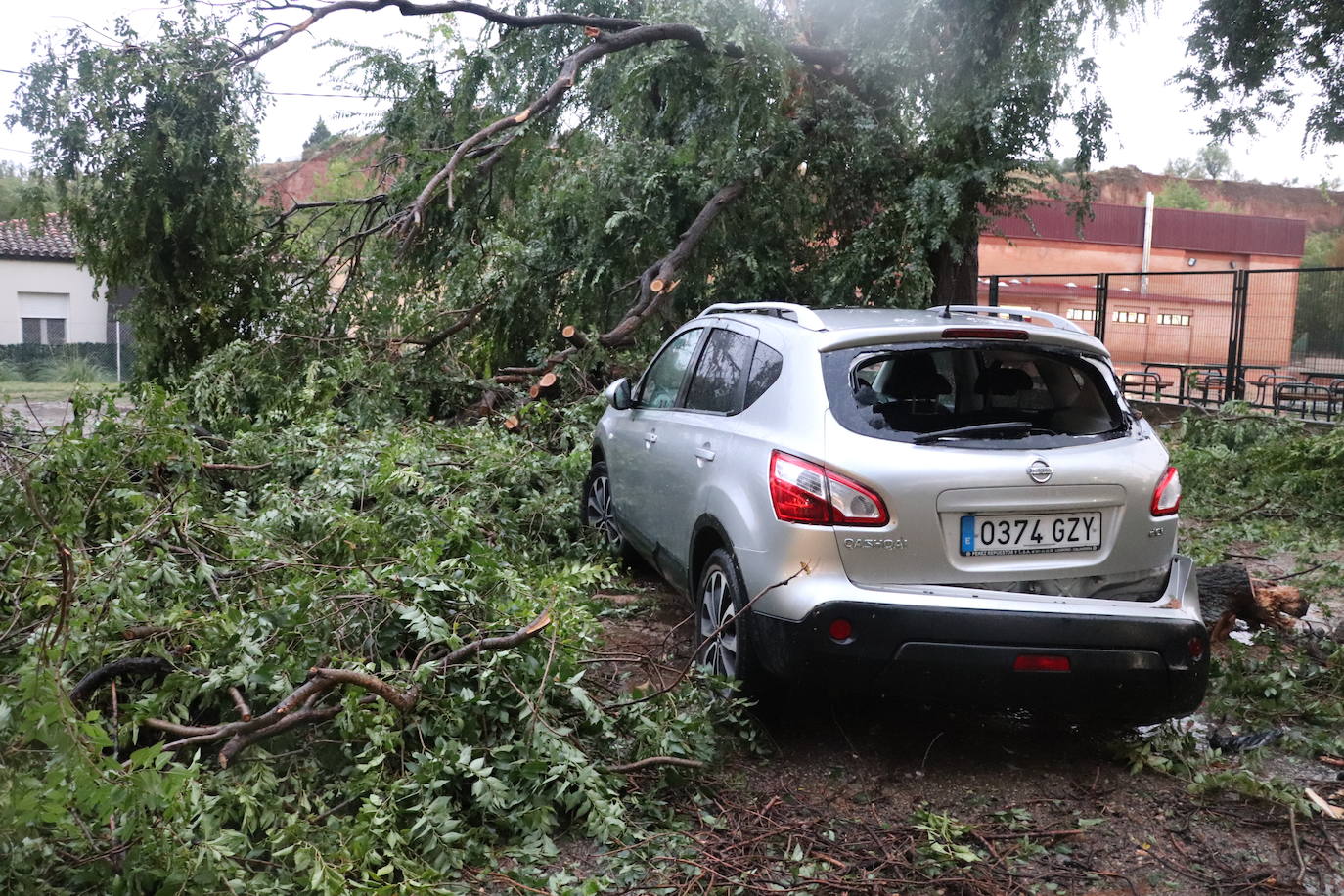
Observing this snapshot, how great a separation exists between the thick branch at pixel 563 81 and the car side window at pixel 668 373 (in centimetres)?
444

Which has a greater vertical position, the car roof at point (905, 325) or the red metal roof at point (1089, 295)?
the red metal roof at point (1089, 295)

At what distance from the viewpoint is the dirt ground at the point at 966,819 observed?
3.37 meters

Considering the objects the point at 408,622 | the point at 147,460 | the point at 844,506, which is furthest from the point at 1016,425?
the point at 147,460

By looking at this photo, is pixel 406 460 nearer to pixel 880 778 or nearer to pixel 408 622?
pixel 408 622

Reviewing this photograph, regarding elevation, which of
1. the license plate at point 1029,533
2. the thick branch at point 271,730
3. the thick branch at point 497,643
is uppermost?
the license plate at point 1029,533

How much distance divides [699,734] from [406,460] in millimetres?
3660

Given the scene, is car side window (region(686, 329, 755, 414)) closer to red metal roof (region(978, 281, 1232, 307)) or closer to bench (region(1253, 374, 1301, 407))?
bench (region(1253, 374, 1301, 407))

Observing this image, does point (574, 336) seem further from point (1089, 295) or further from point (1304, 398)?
point (1089, 295)

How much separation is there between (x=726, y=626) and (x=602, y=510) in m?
2.83

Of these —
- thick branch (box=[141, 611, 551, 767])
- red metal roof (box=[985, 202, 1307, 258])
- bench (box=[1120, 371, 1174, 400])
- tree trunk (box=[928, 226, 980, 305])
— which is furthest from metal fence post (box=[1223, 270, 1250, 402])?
red metal roof (box=[985, 202, 1307, 258])

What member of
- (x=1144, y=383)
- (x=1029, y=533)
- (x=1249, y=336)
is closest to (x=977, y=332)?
(x=1029, y=533)

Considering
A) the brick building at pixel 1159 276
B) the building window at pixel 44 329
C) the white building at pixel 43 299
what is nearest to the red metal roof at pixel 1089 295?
the brick building at pixel 1159 276

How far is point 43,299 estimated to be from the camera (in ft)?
116

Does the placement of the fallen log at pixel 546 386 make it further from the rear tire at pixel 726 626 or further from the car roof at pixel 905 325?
the rear tire at pixel 726 626
